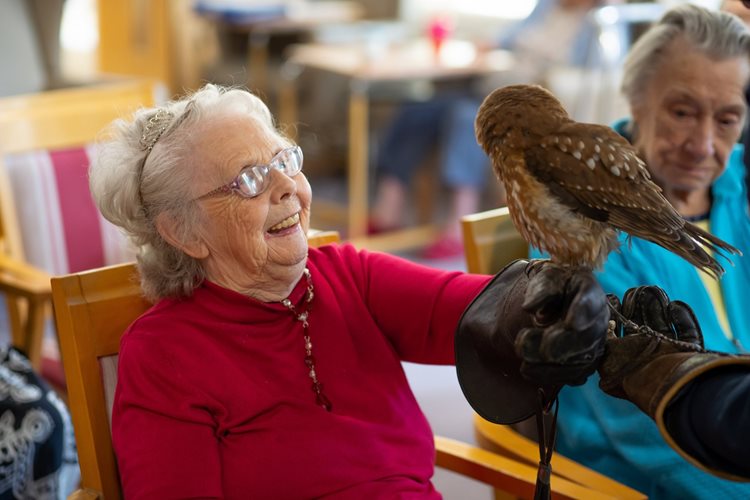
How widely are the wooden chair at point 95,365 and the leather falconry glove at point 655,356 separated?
311mm

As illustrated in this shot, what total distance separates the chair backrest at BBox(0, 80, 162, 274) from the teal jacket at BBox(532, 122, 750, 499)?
132 centimetres

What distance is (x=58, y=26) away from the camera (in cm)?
394

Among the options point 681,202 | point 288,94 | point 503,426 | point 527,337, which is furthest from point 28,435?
point 288,94

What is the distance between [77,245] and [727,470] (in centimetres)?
188

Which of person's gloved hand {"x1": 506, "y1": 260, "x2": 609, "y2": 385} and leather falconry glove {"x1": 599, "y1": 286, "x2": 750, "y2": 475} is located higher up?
person's gloved hand {"x1": 506, "y1": 260, "x2": 609, "y2": 385}

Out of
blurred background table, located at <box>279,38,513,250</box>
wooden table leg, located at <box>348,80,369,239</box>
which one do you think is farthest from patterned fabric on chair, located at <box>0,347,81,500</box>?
wooden table leg, located at <box>348,80,369,239</box>

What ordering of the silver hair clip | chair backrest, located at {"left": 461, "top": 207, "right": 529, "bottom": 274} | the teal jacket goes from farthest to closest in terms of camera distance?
chair backrest, located at {"left": 461, "top": 207, "right": 529, "bottom": 274} < the teal jacket < the silver hair clip

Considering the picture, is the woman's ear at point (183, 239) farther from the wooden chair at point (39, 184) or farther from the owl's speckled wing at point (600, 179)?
the wooden chair at point (39, 184)

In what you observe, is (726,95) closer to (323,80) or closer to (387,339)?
(387,339)

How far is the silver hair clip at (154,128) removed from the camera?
4.56 feet

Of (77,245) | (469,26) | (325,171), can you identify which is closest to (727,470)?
(77,245)

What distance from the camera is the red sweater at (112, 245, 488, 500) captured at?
50.6 inches

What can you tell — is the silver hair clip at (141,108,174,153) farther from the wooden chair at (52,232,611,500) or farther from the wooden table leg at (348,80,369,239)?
the wooden table leg at (348,80,369,239)

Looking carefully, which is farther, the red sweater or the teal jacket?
the teal jacket
